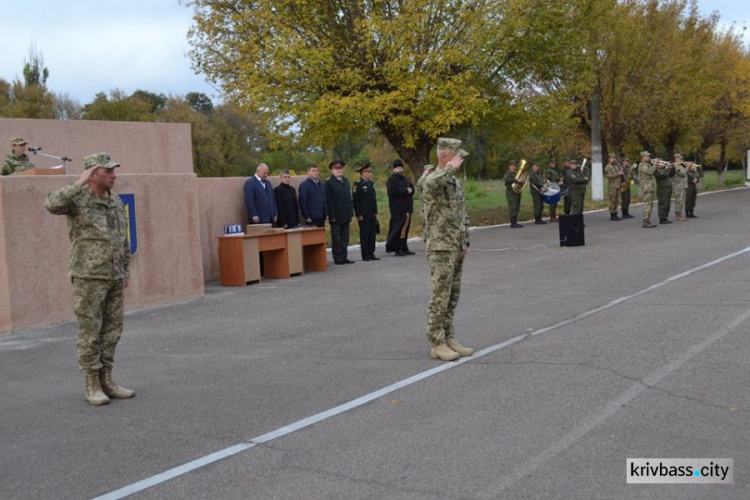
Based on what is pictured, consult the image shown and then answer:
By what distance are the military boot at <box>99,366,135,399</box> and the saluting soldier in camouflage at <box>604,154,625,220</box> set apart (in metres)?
20.0

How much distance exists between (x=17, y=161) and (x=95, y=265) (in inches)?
284

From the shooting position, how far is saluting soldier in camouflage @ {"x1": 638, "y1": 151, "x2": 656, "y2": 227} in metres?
22.2

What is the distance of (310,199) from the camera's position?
16.6 meters

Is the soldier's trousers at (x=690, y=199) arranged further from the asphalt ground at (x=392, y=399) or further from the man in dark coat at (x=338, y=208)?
the asphalt ground at (x=392, y=399)

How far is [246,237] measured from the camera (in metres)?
14.3

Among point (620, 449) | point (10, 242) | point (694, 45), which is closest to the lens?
point (620, 449)

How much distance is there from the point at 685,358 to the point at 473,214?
22.3m

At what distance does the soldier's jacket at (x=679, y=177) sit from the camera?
23.2 meters

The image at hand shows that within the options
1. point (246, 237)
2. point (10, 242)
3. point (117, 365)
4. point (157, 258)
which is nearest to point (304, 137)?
point (246, 237)

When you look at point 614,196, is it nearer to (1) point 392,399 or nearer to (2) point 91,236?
(1) point 392,399

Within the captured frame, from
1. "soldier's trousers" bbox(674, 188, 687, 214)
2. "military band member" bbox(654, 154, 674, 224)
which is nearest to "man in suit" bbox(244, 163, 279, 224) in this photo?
"military band member" bbox(654, 154, 674, 224)

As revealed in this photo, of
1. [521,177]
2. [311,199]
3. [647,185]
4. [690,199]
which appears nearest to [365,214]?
[311,199]

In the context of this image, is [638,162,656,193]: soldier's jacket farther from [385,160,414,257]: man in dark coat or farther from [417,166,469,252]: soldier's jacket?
[417,166,469,252]: soldier's jacket

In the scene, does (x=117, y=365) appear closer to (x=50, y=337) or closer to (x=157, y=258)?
(x=50, y=337)
